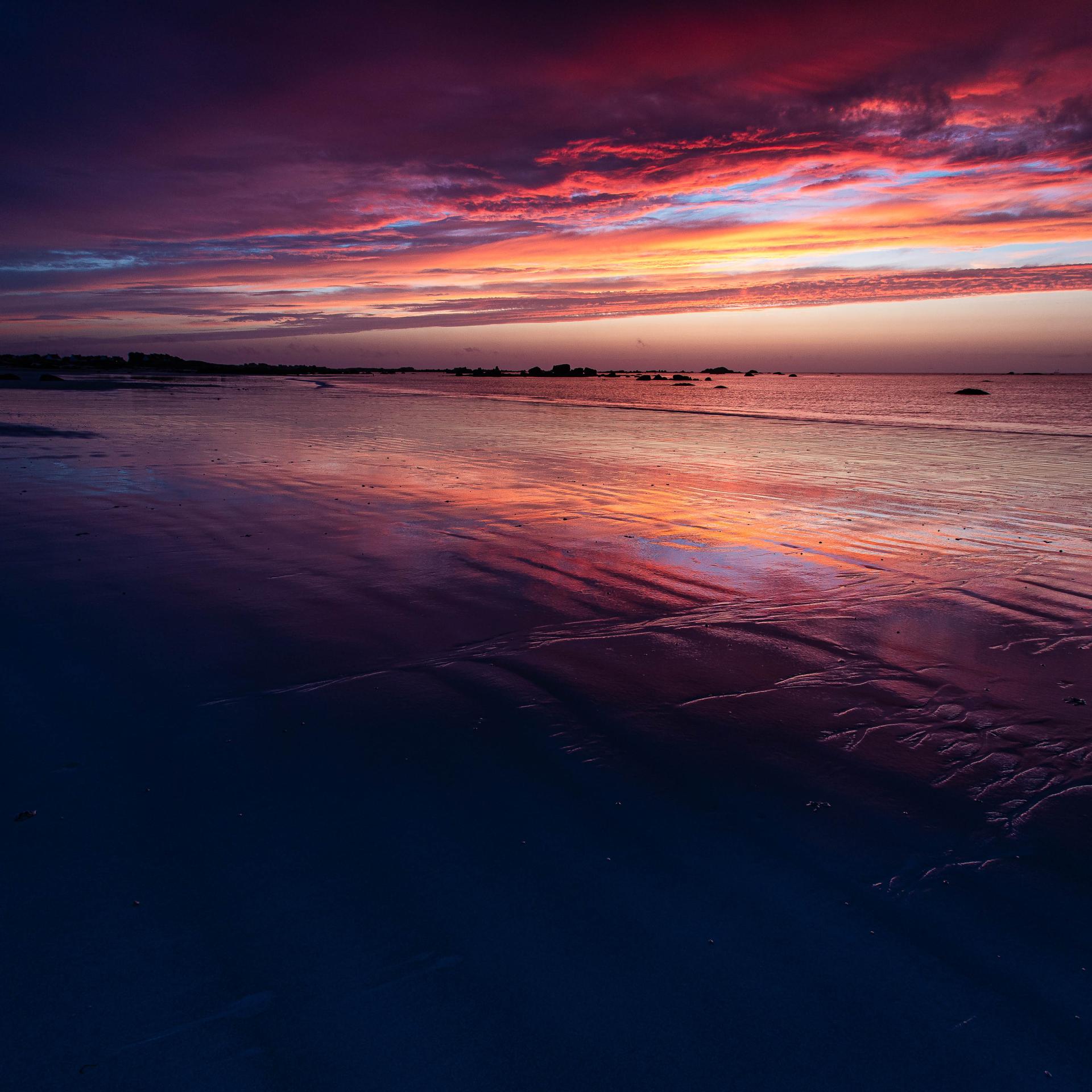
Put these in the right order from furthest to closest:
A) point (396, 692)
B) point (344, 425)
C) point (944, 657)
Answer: point (344, 425) < point (944, 657) < point (396, 692)

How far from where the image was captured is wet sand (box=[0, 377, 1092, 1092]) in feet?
7.66

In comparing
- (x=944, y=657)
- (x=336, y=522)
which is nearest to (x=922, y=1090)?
(x=944, y=657)

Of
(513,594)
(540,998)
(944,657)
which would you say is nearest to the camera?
(540,998)

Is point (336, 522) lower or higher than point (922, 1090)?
higher

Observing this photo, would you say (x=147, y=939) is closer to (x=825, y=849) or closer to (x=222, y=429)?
(x=825, y=849)

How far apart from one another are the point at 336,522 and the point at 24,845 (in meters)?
6.46

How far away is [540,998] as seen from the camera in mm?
2451

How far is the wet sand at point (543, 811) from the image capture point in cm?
233

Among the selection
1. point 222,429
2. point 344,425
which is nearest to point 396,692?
point 222,429

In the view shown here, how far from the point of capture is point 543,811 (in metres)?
3.52

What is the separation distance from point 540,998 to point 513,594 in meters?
4.32

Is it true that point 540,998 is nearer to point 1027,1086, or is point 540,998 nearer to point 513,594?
point 1027,1086

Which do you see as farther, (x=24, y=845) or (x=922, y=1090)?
(x=24, y=845)

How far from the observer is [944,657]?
211 inches
